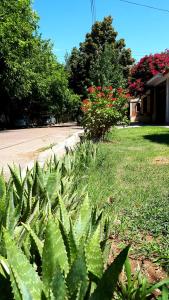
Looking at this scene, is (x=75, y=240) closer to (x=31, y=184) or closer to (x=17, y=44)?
(x=31, y=184)

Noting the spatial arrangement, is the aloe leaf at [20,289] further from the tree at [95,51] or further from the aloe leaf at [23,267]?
the tree at [95,51]

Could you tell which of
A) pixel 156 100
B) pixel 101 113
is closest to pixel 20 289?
pixel 101 113

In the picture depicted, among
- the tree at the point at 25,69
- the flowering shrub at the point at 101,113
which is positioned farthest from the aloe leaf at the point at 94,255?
the tree at the point at 25,69

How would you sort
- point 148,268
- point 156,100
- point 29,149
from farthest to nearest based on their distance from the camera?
point 156,100
point 29,149
point 148,268

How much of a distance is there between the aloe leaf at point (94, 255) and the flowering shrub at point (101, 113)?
12962mm

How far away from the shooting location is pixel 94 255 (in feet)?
5.88

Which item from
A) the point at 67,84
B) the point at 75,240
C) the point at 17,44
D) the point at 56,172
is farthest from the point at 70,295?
the point at 67,84

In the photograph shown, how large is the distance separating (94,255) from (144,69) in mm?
37586

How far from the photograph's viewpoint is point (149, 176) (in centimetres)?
708

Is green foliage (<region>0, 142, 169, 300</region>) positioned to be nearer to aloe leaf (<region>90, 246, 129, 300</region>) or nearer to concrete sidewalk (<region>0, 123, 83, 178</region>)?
aloe leaf (<region>90, 246, 129, 300</region>)

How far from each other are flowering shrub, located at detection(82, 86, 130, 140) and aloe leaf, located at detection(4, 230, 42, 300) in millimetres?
13192

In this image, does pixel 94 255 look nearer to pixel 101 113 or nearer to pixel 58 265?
pixel 58 265

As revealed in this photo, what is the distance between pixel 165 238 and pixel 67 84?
3950 centimetres

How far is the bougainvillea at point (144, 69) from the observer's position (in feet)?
119
